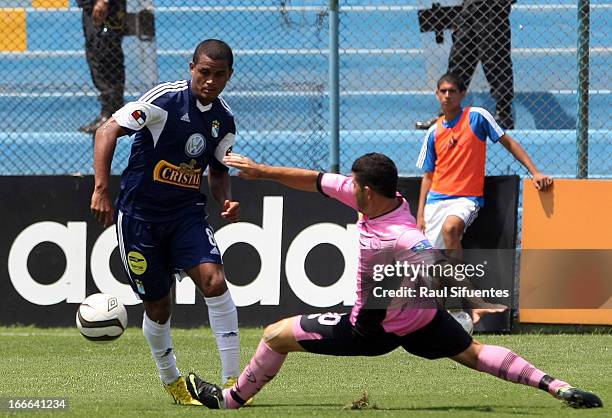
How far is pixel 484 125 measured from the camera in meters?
10.8

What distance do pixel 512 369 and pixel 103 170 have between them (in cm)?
266

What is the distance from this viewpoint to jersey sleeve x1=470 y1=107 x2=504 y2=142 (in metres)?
10.7

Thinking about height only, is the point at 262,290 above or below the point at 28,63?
below

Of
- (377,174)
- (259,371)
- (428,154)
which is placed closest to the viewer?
(377,174)

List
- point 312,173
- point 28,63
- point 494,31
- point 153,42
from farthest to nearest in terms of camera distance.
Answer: point 28,63
point 153,42
point 494,31
point 312,173

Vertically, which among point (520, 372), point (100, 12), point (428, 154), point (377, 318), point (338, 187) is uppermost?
point (100, 12)

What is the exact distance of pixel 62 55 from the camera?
1434cm

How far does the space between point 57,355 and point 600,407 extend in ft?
16.4

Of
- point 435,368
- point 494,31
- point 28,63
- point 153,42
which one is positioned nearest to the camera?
point 435,368

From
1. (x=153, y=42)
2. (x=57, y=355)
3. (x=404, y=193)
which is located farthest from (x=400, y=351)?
(x=153, y=42)

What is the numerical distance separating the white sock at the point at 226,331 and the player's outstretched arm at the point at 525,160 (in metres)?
4.45

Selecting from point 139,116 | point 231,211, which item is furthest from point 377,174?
point 139,116

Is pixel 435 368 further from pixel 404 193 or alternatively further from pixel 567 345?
pixel 404 193

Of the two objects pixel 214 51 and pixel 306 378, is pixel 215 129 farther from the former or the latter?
pixel 306 378
